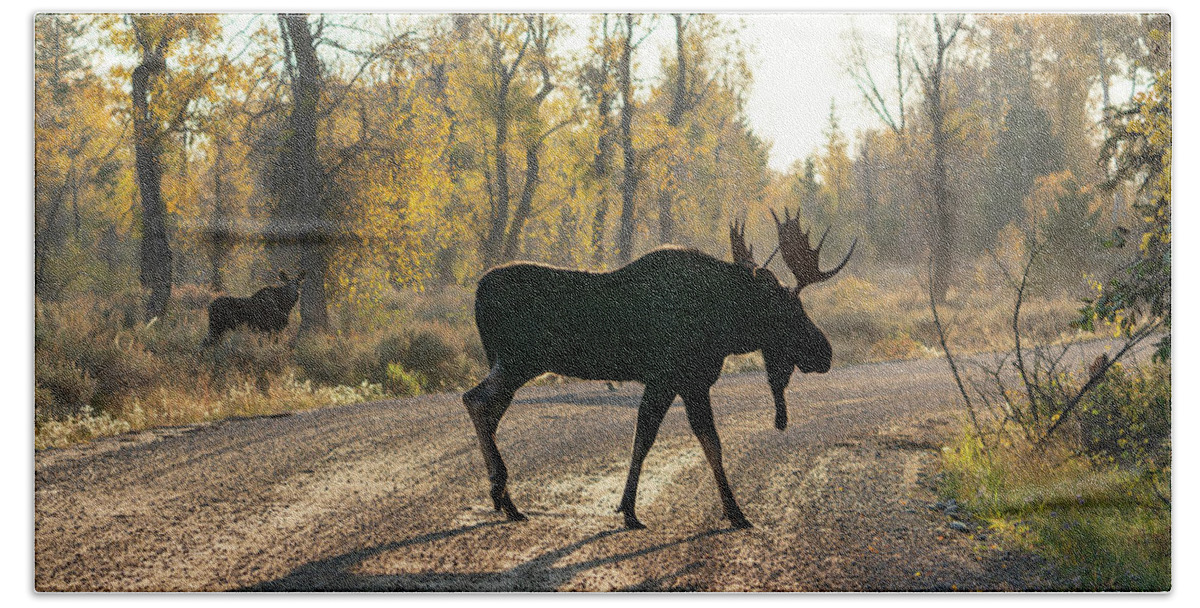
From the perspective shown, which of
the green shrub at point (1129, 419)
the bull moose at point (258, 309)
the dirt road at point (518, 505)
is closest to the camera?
the dirt road at point (518, 505)

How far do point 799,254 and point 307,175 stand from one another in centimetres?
410

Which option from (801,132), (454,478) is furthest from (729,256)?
A: (454,478)

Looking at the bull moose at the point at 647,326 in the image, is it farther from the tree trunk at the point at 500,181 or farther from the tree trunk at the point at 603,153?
the tree trunk at the point at 500,181

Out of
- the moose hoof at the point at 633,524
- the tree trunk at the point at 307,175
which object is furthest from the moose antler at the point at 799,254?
the tree trunk at the point at 307,175

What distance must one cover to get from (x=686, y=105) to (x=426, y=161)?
222cm

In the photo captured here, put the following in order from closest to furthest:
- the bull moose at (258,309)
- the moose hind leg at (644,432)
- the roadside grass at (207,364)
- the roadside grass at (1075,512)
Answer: the roadside grass at (1075,512) < the moose hind leg at (644,432) < the roadside grass at (207,364) < the bull moose at (258,309)

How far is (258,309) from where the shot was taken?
23.2 ft

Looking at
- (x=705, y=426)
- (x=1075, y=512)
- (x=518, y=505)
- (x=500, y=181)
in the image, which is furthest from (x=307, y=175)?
(x=1075, y=512)

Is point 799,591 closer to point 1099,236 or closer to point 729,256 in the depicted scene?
point 729,256

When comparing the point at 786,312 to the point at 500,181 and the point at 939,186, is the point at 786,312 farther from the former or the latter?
the point at 500,181

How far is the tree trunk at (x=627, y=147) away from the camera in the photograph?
20.8 ft

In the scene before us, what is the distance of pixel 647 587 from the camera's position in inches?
176

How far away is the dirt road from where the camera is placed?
4645mm

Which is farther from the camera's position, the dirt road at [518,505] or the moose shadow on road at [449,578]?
the dirt road at [518,505]
